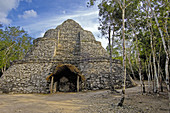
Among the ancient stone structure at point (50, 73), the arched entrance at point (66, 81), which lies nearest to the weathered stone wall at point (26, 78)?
the ancient stone structure at point (50, 73)

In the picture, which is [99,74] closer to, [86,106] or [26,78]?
[86,106]

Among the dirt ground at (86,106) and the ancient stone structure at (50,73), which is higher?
the ancient stone structure at (50,73)

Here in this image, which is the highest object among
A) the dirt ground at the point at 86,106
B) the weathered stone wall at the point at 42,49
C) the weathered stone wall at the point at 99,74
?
the weathered stone wall at the point at 42,49

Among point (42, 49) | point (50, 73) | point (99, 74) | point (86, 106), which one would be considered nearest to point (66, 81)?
point (50, 73)

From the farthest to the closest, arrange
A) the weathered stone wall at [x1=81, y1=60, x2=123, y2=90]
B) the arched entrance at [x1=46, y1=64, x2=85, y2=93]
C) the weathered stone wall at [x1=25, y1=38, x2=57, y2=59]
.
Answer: the weathered stone wall at [x1=25, y1=38, x2=57, y2=59] → the weathered stone wall at [x1=81, y1=60, x2=123, y2=90] → the arched entrance at [x1=46, y1=64, x2=85, y2=93]

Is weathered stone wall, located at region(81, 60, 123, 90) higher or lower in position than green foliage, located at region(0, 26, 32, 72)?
lower

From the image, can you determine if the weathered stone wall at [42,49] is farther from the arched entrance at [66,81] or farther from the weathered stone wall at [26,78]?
the arched entrance at [66,81]

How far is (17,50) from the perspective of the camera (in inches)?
720

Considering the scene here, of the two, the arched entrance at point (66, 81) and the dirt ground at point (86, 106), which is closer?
the dirt ground at point (86, 106)

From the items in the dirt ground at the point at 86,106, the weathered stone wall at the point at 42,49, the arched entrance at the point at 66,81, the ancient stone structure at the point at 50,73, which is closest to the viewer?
the dirt ground at the point at 86,106

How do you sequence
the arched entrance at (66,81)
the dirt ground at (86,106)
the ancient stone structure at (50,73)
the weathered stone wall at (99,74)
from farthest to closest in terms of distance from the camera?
the weathered stone wall at (99,74) → the ancient stone structure at (50,73) → the arched entrance at (66,81) → the dirt ground at (86,106)

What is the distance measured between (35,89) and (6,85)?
Answer: 288 cm

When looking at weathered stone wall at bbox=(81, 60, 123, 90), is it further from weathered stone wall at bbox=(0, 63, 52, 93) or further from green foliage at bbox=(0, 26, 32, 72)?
green foliage at bbox=(0, 26, 32, 72)

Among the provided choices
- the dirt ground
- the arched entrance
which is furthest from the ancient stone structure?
the dirt ground
